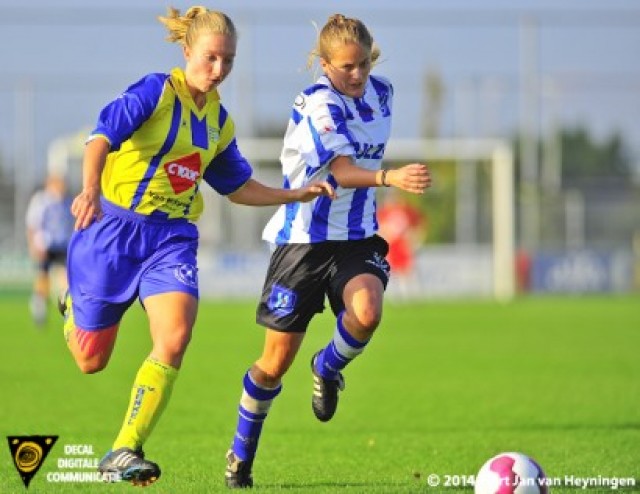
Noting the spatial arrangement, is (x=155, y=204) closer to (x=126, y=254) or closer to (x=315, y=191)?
(x=126, y=254)

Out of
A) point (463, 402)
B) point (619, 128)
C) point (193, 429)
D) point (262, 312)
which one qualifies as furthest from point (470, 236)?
point (262, 312)

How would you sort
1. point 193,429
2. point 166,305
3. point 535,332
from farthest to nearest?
point 535,332 < point 193,429 < point 166,305

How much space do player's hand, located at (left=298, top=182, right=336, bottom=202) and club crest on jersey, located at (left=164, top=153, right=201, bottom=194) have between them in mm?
520

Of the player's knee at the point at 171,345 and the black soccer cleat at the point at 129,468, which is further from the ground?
the player's knee at the point at 171,345

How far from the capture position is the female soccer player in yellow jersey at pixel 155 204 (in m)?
6.56

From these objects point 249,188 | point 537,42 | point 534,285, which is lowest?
point 534,285

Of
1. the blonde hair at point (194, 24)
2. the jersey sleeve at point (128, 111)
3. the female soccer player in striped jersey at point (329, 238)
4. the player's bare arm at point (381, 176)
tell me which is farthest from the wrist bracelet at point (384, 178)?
the jersey sleeve at point (128, 111)

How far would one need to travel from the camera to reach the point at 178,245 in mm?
6992

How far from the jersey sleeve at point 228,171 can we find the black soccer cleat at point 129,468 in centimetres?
169

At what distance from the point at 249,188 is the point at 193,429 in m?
2.62

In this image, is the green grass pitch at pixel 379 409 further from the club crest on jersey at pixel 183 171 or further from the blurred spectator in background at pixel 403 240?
the blurred spectator in background at pixel 403 240

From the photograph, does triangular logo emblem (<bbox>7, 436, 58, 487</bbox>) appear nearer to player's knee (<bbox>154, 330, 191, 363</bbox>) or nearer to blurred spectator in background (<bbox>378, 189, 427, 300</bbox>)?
player's knee (<bbox>154, 330, 191, 363</bbox>)

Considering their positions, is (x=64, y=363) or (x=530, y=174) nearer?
(x=64, y=363)

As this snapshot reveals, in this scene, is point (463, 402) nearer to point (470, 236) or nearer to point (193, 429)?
point (193, 429)
